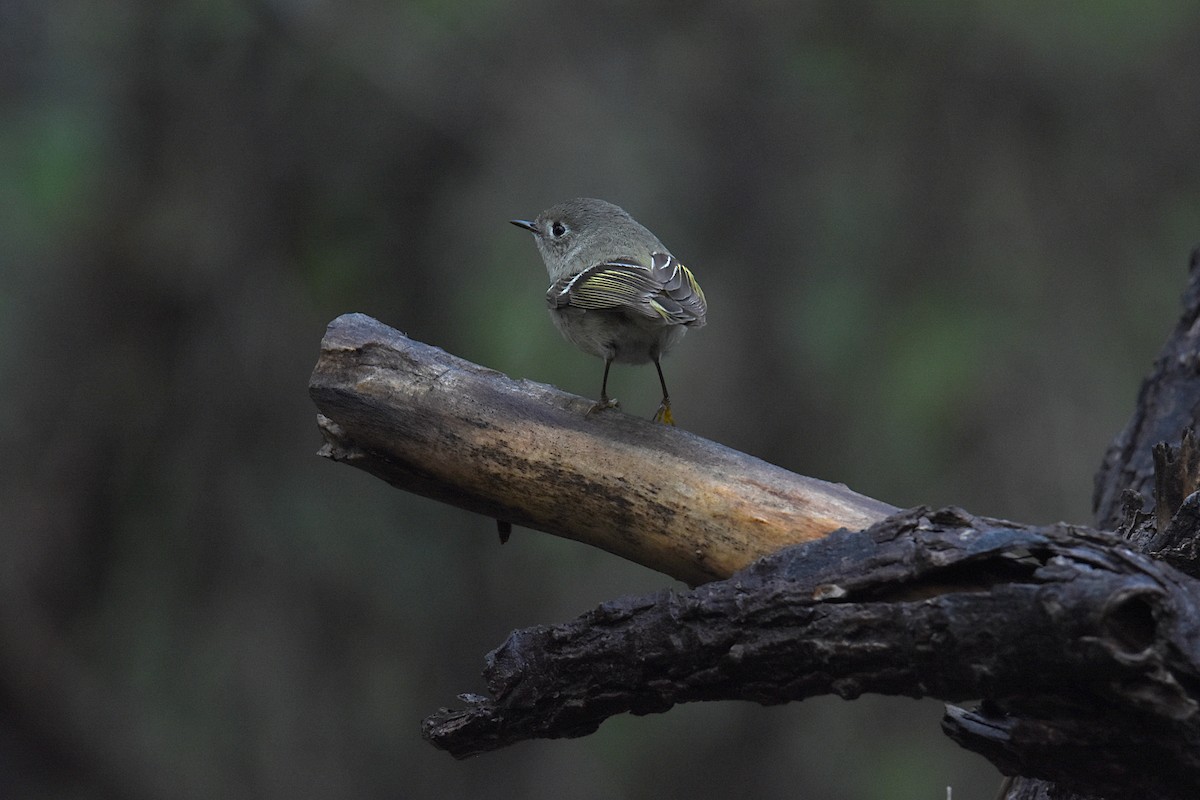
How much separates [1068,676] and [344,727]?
579cm

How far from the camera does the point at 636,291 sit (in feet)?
11.9

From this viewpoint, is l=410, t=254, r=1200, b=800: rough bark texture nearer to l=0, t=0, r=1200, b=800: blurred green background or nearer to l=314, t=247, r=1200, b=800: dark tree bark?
l=314, t=247, r=1200, b=800: dark tree bark

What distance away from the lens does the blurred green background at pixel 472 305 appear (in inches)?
264

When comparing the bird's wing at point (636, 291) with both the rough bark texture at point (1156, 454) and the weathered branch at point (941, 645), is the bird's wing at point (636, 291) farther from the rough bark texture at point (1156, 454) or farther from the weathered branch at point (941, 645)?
the rough bark texture at point (1156, 454)

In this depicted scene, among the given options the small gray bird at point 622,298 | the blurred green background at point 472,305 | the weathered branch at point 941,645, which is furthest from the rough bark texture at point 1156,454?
the blurred green background at point 472,305

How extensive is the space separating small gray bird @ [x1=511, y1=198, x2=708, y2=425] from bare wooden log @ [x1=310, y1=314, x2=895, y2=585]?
0.21 meters

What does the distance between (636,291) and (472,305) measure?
3911 mm

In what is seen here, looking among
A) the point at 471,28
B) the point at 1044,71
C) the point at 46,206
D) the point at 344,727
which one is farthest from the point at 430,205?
the point at 1044,71

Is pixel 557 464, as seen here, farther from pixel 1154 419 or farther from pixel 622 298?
pixel 1154 419

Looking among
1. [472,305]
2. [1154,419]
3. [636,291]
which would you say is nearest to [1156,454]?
[1154,419]

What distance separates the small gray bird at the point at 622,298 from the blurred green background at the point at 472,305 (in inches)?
113

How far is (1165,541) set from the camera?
281cm

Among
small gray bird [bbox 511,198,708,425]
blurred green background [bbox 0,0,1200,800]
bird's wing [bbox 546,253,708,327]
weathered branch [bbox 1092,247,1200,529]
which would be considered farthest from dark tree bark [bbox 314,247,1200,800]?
blurred green background [bbox 0,0,1200,800]

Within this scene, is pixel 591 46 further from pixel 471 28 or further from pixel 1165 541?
pixel 1165 541
